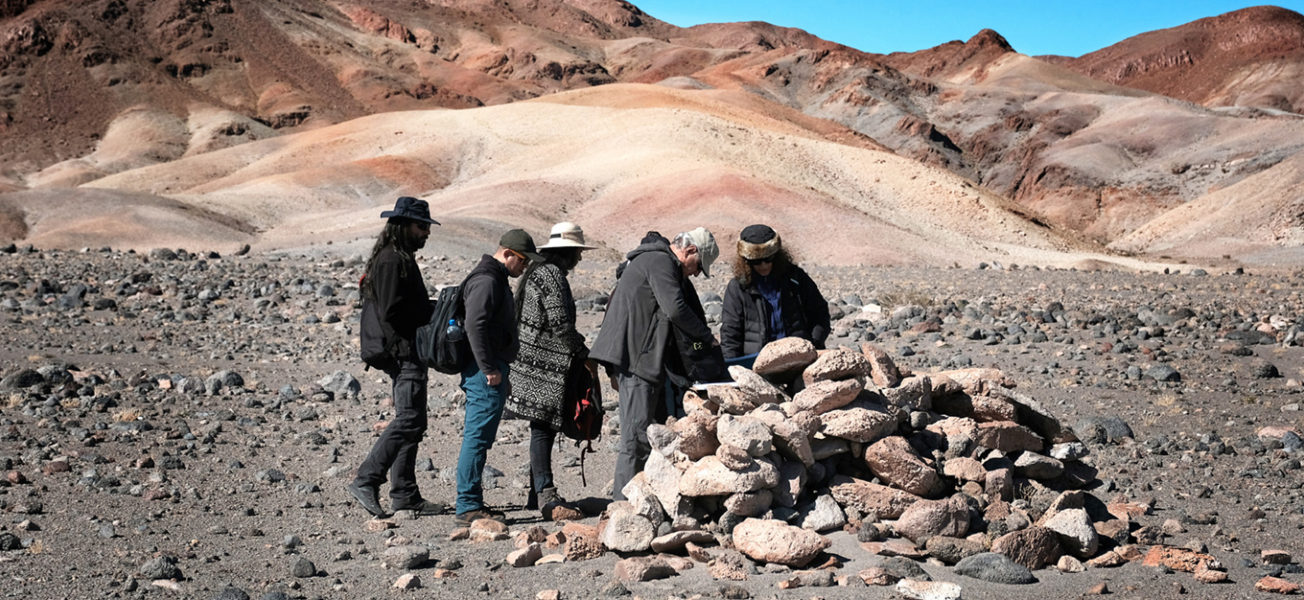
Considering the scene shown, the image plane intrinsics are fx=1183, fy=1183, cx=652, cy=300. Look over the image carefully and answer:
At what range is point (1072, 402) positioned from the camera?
9.96 m

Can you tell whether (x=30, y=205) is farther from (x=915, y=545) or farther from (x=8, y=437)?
(x=915, y=545)

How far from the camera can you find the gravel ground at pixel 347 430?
213 inches

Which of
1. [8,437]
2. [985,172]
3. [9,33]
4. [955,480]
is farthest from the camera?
[9,33]

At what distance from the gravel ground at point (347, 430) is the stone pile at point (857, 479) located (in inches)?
6.2


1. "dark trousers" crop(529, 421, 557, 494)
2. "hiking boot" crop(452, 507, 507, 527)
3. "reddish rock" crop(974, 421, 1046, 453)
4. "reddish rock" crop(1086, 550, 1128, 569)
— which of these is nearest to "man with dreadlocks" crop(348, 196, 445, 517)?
Result: "hiking boot" crop(452, 507, 507, 527)

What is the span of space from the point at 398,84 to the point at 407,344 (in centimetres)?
9026

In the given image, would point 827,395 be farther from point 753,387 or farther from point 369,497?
point 369,497

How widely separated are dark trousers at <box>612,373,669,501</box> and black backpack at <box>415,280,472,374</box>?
2.68 ft

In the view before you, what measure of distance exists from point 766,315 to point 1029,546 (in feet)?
6.19

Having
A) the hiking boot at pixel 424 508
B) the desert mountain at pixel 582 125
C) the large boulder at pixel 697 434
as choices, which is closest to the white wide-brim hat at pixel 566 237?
the large boulder at pixel 697 434

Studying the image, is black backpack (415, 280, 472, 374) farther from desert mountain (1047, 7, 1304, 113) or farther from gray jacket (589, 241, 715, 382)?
desert mountain (1047, 7, 1304, 113)

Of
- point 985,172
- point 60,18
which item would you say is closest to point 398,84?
point 60,18

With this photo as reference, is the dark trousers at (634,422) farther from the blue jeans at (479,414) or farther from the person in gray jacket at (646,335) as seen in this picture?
the blue jeans at (479,414)

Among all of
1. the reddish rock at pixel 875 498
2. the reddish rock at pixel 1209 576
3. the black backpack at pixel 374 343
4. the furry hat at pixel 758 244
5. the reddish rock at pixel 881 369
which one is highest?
the furry hat at pixel 758 244
